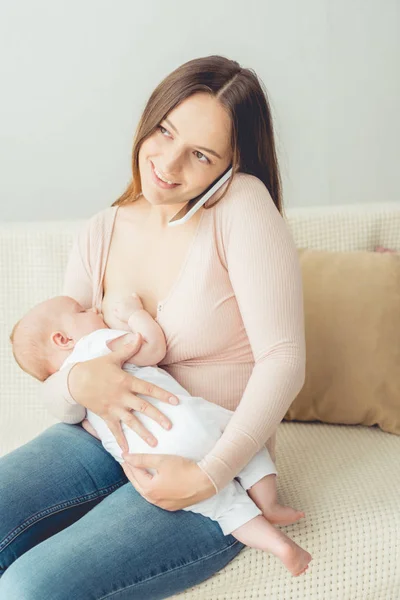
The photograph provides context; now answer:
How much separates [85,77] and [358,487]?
1.55 meters

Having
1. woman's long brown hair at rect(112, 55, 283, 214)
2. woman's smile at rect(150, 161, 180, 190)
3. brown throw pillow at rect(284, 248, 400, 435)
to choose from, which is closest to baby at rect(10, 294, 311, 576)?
woman's smile at rect(150, 161, 180, 190)

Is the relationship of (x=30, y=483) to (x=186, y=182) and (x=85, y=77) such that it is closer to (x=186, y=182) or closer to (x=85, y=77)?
(x=186, y=182)

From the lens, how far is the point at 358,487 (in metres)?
1.63

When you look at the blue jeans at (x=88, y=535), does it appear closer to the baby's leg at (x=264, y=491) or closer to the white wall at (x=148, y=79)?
the baby's leg at (x=264, y=491)

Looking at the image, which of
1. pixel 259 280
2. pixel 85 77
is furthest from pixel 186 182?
pixel 85 77

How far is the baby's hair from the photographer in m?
1.59

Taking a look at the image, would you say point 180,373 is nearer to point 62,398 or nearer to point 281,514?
point 62,398

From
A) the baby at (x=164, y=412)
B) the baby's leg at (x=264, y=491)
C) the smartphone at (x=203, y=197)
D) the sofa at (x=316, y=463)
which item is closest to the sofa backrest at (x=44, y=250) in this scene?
the sofa at (x=316, y=463)

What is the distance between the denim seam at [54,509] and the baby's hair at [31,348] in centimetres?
29

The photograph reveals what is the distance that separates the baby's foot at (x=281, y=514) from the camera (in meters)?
1.41

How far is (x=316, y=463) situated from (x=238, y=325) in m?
0.43

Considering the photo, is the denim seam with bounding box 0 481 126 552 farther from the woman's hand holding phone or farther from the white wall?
the white wall

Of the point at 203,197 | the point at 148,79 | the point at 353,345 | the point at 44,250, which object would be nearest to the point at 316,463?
the point at 353,345

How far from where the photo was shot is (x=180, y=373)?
5.15 feet
